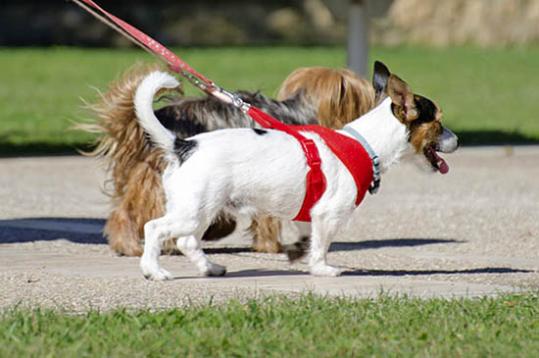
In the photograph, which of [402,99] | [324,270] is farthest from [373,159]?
[324,270]

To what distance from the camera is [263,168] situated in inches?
316

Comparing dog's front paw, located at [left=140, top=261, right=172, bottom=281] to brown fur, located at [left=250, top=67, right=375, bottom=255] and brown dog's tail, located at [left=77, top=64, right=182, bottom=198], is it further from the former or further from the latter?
brown fur, located at [left=250, top=67, right=375, bottom=255]

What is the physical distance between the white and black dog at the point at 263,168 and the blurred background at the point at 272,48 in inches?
513

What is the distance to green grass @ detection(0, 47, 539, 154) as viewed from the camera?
20.5 meters

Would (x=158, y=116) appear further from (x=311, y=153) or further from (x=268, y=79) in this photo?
(x=268, y=79)

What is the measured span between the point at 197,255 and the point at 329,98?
183 cm

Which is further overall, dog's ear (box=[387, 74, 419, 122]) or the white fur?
dog's ear (box=[387, 74, 419, 122])

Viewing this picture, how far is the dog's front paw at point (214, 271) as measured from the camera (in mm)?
8397

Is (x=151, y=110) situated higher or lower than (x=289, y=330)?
higher

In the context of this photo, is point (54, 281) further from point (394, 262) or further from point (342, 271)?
point (394, 262)

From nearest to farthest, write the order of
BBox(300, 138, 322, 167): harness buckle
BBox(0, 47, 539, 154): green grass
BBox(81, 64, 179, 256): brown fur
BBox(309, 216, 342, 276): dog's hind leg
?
BBox(300, 138, 322, 167): harness buckle < BBox(309, 216, 342, 276): dog's hind leg < BBox(81, 64, 179, 256): brown fur < BBox(0, 47, 539, 154): green grass

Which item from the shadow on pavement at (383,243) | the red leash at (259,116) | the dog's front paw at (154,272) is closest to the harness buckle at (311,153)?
the red leash at (259,116)

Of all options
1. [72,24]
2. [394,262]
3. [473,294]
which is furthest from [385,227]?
[72,24]

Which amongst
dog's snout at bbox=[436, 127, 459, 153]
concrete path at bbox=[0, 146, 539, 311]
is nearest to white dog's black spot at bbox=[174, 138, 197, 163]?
concrete path at bbox=[0, 146, 539, 311]
